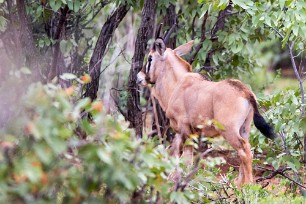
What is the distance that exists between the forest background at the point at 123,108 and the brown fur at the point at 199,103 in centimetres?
18

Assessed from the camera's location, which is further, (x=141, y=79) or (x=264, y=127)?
(x=141, y=79)

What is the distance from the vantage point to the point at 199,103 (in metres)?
8.43

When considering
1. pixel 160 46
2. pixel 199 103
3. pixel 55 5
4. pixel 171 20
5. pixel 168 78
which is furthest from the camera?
pixel 171 20

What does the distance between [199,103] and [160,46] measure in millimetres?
1185

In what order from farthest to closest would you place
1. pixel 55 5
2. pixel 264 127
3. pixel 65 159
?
pixel 55 5 < pixel 264 127 < pixel 65 159

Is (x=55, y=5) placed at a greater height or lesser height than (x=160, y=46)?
greater

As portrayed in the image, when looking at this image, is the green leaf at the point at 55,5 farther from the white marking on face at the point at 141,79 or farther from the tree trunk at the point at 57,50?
the white marking on face at the point at 141,79

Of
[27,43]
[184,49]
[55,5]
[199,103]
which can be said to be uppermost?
[55,5]

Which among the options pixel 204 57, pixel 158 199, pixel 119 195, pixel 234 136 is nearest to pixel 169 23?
pixel 204 57

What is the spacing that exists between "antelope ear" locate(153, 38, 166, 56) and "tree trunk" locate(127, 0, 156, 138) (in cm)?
16

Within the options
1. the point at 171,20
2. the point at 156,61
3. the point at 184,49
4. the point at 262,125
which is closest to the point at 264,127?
the point at 262,125

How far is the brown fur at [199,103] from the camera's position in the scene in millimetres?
7918

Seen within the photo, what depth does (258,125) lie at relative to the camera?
7.91m

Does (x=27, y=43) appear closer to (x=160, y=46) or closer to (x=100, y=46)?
(x=100, y=46)
